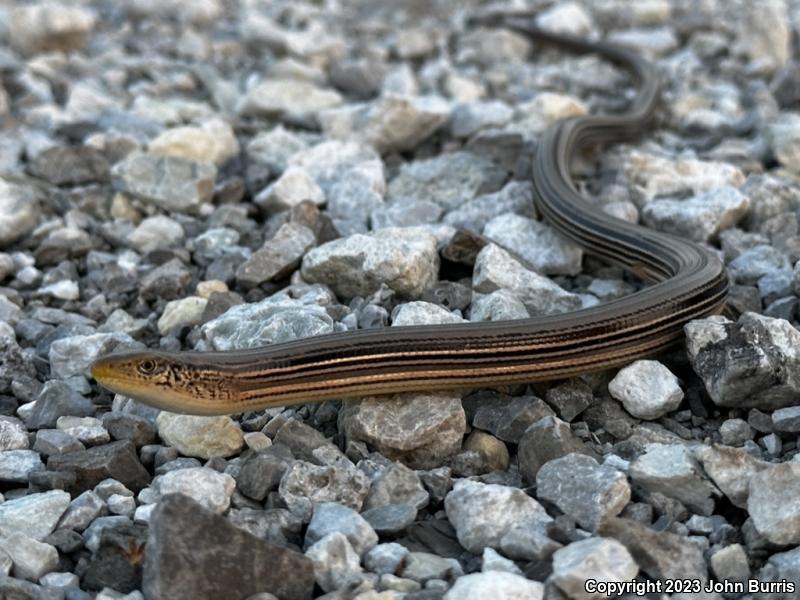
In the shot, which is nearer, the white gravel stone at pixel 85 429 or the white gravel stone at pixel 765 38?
the white gravel stone at pixel 85 429

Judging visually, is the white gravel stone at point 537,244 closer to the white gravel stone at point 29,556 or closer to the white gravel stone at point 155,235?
the white gravel stone at point 155,235

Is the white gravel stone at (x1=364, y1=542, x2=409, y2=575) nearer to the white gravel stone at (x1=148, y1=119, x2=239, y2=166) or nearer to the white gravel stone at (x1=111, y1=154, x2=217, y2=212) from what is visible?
the white gravel stone at (x1=111, y1=154, x2=217, y2=212)

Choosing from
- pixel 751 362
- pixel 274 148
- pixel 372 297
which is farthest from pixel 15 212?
pixel 751 362

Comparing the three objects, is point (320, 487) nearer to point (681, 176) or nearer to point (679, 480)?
point (679, 480)

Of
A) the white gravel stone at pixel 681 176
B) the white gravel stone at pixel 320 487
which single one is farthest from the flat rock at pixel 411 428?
the white gravel stone at pixel 681 176

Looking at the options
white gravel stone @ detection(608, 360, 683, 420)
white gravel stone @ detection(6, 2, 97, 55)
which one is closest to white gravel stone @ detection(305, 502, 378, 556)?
white gravel stone @ detection(608, 360, 683, 420)

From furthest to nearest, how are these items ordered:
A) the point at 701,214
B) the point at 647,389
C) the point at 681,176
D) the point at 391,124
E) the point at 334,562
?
the point at 391,124, the point at 681,176, the point at 701,214, the point at 647,389, the point at 334,562

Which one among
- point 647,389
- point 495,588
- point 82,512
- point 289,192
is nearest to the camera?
point 495,588

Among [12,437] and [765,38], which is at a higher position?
[765,38]
